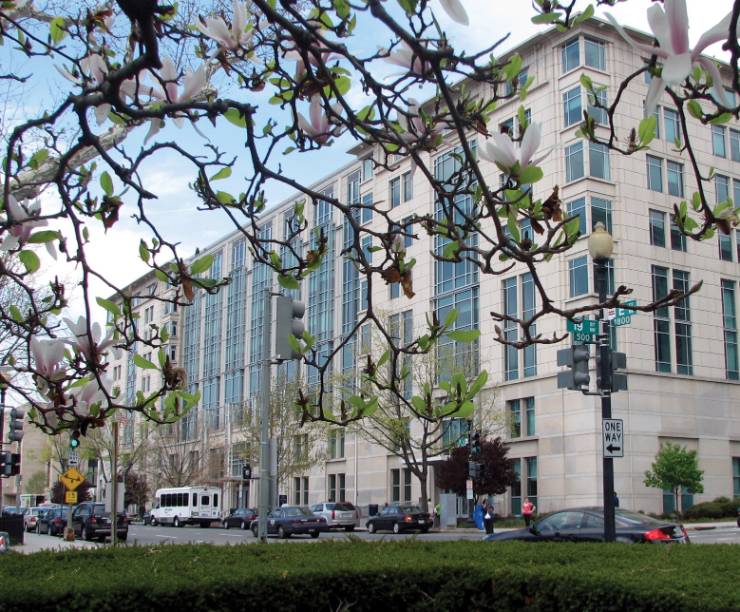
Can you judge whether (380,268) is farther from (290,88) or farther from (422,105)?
(290,88)

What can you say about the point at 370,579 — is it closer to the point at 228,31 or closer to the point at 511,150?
the point at 228,31

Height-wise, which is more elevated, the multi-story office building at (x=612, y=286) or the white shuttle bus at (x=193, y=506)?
the multi-story office building at (x=612, y=286)

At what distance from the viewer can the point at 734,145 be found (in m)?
48.3

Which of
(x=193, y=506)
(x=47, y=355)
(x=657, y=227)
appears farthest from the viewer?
(x=193, y=506)

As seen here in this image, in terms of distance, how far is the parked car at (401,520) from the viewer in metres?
40.4

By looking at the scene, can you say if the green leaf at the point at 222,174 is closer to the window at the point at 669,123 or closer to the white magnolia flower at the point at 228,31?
the white magnolia flower at the point at 228,31

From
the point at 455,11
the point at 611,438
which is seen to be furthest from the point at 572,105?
the point at 455,11

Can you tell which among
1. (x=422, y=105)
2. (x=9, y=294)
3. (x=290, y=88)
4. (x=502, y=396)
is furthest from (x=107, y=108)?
(x=502, y=396)

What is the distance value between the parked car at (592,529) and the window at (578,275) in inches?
986

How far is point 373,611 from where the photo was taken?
7359 mm

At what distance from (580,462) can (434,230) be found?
39.4m

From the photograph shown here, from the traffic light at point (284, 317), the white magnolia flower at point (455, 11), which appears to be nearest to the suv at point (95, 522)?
the traffic light at point (284, 317)

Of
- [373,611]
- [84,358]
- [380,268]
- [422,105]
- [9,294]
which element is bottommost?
[373,611]

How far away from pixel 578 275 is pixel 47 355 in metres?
40.8
